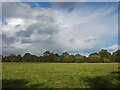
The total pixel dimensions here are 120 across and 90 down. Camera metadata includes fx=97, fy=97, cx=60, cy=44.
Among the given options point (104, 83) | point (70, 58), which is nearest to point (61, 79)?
point (104, 83)

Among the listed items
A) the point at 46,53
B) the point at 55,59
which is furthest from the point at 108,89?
the point at 46,53

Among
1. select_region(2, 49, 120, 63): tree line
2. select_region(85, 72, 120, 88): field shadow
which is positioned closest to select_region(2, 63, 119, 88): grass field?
select_region(85, 72, 120, 88): field shadow

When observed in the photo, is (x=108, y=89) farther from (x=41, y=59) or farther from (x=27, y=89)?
(x=41, y=59)

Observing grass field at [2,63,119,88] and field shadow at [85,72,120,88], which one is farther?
grass field at [2,63,119,88]

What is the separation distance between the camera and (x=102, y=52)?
137 m

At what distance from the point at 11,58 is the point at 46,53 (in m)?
49.3

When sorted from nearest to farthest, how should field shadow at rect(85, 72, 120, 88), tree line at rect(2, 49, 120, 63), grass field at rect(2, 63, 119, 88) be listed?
field shadow at rect(85, 72, 120, 88)
grass field at rect(2, 63, 119, 88)
tree line at rect(2, 49, 120, 63)

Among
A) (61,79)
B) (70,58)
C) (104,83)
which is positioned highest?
(104,83)

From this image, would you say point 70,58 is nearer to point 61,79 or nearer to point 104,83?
point 61,79

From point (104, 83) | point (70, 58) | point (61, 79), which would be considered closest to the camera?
point (104, 83)

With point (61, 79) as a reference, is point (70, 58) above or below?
below

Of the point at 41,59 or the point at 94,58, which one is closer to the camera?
the point at 94,58

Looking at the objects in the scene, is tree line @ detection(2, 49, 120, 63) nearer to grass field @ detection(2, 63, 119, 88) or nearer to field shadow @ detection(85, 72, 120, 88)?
grass field @ detection(2, 63, 119, 88)

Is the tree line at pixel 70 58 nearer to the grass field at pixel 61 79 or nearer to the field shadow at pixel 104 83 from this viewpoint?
the grass field at pixel 61 79
